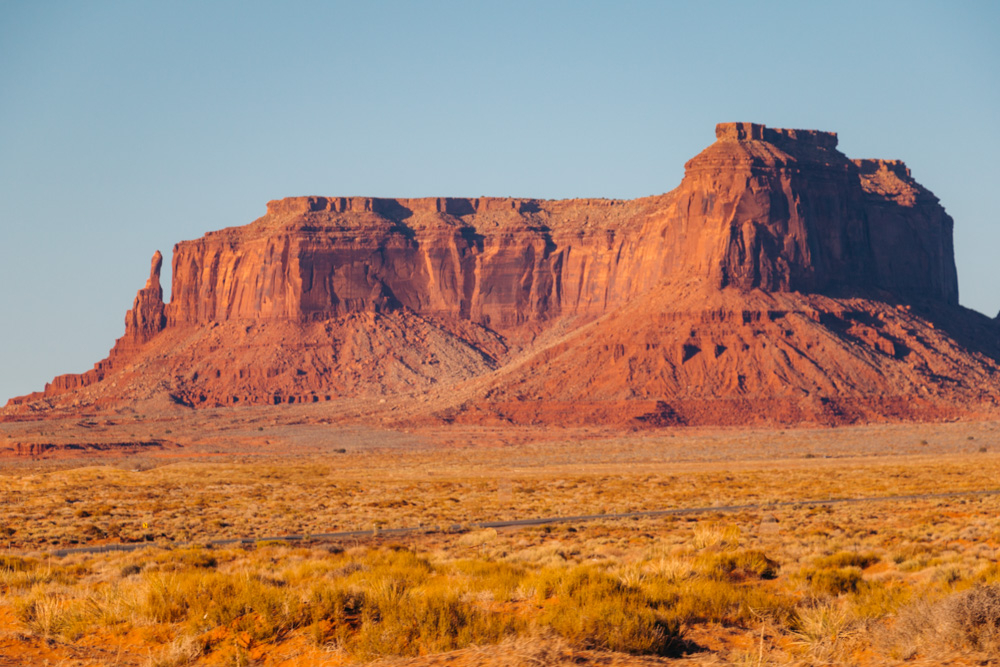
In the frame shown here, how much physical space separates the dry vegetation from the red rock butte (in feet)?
198

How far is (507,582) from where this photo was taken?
17.6m

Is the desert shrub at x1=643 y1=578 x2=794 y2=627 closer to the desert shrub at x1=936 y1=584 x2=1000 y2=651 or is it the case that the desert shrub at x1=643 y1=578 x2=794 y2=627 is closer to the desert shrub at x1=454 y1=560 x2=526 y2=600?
the desert shrub at x1=454 y1=560 x2=526 y2=600

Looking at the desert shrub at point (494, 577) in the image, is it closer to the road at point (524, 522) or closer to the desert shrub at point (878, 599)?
the desert shrub at point (878, 599)

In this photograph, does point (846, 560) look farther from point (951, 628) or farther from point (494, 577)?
point (951, 628)

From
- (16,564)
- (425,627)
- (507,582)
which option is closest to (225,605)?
(425,627)

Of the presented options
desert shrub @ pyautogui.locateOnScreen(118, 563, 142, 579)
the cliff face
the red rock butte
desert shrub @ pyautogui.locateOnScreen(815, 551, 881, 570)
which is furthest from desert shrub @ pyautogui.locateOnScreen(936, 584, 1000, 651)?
the cliff face

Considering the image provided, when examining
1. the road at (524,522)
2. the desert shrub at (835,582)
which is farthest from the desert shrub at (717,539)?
the road at (524,522)

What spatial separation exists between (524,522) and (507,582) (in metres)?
16.5

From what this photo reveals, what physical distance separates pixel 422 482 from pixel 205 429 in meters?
65.0

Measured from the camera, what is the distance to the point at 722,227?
11388cm

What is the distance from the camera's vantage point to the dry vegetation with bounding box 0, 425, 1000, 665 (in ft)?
45.9

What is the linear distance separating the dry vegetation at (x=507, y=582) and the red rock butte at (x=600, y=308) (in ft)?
198

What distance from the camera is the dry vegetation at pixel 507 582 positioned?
45.9ft

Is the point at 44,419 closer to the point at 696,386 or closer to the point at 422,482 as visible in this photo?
the point at 696,386
